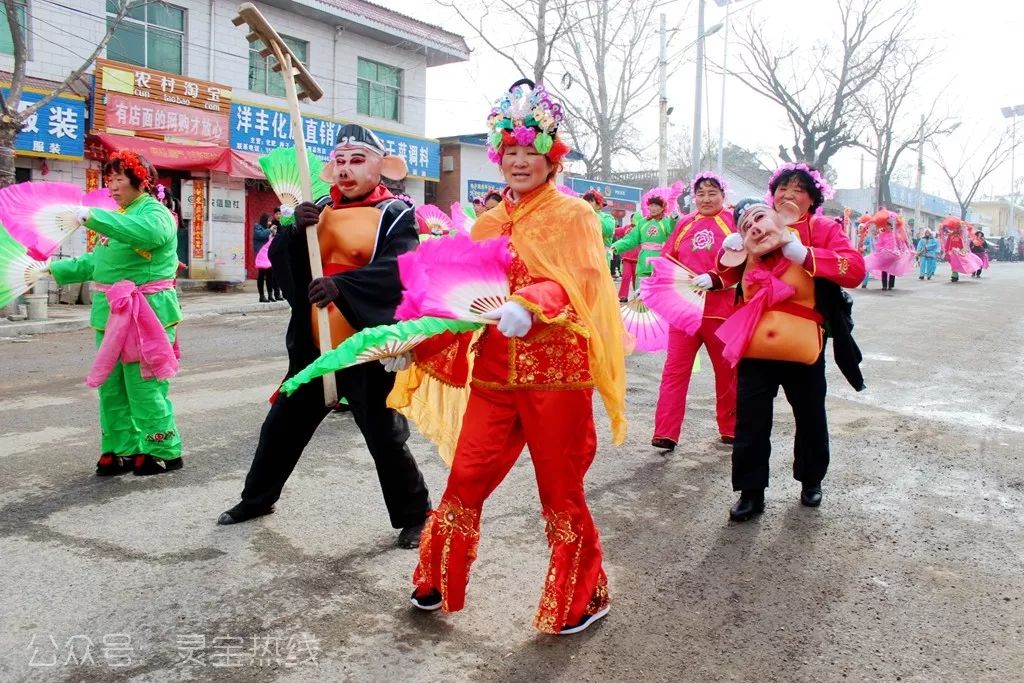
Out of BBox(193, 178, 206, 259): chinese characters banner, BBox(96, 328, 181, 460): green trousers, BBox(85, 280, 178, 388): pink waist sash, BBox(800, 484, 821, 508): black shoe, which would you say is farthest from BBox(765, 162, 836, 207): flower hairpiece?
BBox(193, 178, 206, 259): chinese characters banner

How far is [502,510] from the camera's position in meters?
4.26

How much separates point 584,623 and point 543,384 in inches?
34.3

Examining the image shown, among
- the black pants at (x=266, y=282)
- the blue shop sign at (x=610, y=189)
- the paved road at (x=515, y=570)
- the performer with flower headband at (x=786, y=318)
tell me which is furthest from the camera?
the blue shop sign at (x=610, y=189)

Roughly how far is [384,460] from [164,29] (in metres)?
15.5

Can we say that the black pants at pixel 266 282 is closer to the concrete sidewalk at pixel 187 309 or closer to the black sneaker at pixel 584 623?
the concrete sidewalk at pixel 187 309

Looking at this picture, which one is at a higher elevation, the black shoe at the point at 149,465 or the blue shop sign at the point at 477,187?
the blue shop sign at the point at 477,187

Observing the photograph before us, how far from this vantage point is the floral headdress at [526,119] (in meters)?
2.89

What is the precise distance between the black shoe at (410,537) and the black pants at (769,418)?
1644 mm

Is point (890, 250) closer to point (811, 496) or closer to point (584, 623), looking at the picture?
point (811, 496)

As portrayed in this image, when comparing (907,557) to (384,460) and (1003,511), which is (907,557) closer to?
(1003,511)

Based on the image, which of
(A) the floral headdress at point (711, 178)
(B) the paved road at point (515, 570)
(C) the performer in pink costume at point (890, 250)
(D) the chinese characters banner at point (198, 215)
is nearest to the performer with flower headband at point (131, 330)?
(B) the paved road at point (515, 570)

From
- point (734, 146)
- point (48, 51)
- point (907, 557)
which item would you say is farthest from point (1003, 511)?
point (734, 146)

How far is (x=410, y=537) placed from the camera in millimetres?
3711

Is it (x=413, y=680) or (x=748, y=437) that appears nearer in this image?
(x=413, y=680)
